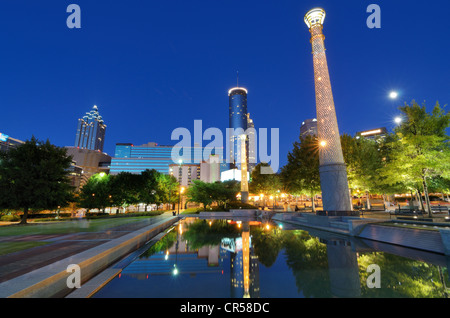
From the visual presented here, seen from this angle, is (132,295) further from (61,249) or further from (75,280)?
(61,249)

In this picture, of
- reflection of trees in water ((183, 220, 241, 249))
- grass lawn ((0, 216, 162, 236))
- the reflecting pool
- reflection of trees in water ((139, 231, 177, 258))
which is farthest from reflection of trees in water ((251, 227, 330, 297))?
grass lawn ((0, 216, 162, 236))

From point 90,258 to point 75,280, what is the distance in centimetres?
87

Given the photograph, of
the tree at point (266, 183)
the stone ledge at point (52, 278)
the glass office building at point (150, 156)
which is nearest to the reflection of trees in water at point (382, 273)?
the stone ledge at point (52, 278)

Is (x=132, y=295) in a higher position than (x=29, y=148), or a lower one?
lower

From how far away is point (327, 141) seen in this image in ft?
59.5

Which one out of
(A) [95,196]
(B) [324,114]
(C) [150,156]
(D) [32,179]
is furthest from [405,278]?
(C) [150,156]

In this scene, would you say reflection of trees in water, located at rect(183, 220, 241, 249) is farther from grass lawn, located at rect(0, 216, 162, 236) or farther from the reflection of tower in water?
grass lawn, located at rect(0, 216, 162, 236)

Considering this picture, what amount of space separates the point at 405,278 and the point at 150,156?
15746 centimetres

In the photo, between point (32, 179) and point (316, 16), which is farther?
point (32, 179)

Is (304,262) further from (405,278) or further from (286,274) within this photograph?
(405,278)

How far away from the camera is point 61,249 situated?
8.37 meters

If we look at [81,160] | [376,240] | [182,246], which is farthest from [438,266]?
[81,160]

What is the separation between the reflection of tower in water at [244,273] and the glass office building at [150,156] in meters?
110

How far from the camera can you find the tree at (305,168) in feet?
87.2
